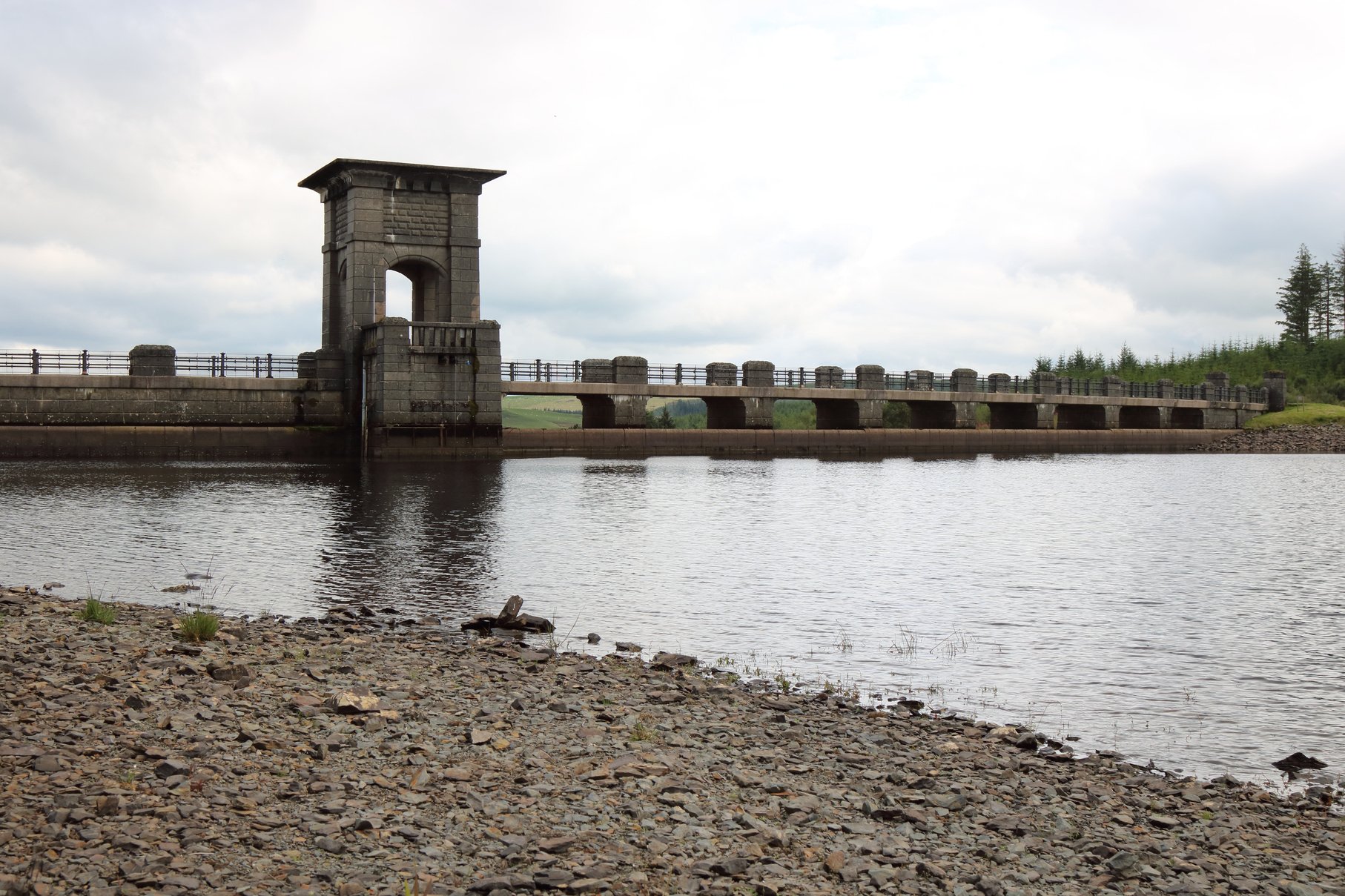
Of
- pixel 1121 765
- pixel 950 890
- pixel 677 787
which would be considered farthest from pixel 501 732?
pixel 1121 765

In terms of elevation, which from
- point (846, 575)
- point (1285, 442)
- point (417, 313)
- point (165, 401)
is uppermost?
point (417, 313)

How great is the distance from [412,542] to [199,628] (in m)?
10.2

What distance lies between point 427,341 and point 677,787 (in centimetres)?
3677

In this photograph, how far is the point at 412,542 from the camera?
66.8ft

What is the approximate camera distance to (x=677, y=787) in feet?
22.8

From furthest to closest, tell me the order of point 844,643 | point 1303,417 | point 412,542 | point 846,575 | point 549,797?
point 1303,417 < point 412,542 < point 846,575 < point 844,643 < point 549,797

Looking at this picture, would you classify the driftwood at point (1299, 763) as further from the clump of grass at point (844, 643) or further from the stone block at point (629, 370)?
the stone block at point (629, 370)

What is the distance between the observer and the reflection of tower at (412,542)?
49.7 feet

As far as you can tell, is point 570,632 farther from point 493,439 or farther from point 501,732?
point 493,439

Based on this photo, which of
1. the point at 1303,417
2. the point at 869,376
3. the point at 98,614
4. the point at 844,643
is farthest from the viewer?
the point at 1303,417

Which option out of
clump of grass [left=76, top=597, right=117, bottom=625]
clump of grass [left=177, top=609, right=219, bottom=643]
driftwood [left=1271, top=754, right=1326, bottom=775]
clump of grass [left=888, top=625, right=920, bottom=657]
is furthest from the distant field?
clump of grass [left=76, top=597, right=117, bottom=625]

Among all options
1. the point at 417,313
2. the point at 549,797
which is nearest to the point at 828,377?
the point at 417,313

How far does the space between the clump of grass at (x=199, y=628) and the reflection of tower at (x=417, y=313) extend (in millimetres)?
31458

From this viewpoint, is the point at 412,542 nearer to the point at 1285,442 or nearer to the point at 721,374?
the point at 721,374
